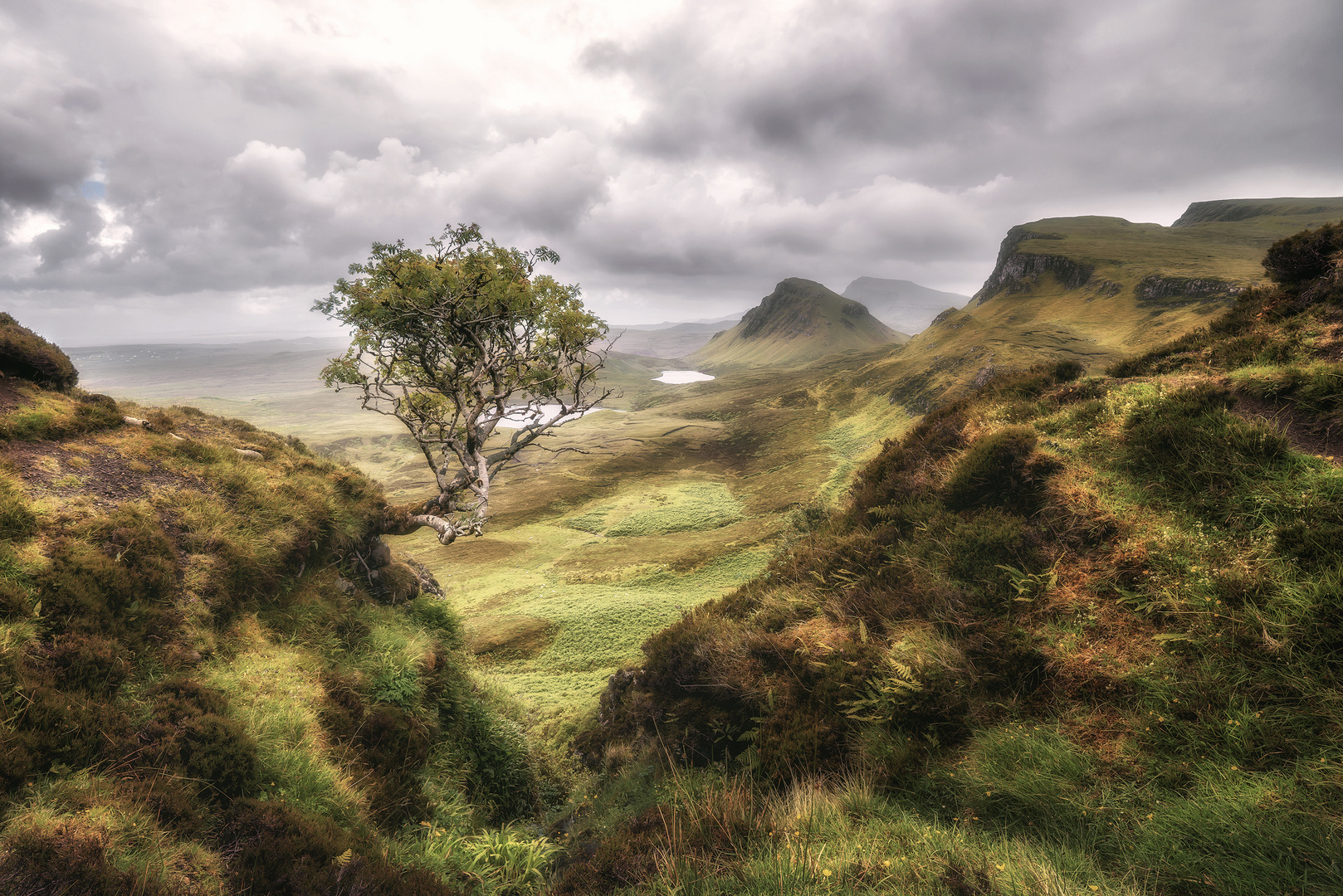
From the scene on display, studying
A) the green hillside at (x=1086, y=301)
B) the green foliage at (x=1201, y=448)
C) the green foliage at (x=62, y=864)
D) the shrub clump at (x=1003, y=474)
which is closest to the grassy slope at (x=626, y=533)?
the green foliage at (x=62, y=864)

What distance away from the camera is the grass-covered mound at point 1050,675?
4.27 meters

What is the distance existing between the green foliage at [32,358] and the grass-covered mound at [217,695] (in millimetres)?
615

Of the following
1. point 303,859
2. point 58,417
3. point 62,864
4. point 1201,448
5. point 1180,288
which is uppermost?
point 1180,288

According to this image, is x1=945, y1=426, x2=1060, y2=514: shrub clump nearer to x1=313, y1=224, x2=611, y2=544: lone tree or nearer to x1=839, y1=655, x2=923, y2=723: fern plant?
x1=839, y1=655, x2=923, y2=723: fern plant

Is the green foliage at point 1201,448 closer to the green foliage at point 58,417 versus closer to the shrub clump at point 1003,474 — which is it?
the shrub clump at point 1003,474

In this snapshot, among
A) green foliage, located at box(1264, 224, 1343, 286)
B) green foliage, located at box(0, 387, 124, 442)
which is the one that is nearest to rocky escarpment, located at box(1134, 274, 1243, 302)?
green foliage, located at box(1264, 224, 1343, 286)

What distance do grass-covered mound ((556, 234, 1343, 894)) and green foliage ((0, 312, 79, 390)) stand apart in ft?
53.1

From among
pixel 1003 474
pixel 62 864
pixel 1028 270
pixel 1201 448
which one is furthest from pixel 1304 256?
pixel 1028 270

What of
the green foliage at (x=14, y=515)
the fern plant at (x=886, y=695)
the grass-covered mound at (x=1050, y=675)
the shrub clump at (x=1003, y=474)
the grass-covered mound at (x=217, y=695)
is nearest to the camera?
the grass-covered mound at (x=1050, y=675)

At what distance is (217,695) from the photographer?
22.7 ft

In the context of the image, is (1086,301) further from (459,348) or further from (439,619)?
(439,619)

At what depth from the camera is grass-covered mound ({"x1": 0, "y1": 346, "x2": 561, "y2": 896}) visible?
4844mm

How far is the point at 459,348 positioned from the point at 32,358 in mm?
9620

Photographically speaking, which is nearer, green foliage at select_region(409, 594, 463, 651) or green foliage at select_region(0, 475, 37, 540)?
green foliage at select_region(0, 475, 37, 540)
